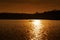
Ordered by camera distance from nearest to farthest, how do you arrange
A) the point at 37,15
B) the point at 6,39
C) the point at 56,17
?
the point at 6,39 → the point at 56,17 → the point at 37,15

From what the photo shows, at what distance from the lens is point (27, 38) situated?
71.7 ft

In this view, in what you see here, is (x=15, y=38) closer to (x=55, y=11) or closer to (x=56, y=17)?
(x=56, y=17)

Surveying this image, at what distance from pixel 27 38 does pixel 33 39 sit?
27.6 inches

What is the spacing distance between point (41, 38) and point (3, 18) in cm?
3428

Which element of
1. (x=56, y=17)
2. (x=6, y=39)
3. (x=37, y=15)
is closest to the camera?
(x=6, y=39)

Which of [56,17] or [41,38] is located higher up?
[56,17]

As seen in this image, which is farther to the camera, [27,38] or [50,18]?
[50,18]

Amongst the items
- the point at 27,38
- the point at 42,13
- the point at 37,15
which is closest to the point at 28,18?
the point at 37,15

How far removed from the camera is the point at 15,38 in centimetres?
2180

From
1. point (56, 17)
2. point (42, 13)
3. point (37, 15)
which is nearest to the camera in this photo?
point (56, 17)

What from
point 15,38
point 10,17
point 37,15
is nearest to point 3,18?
point 10,17

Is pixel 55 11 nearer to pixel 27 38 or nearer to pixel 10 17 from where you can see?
pixel 10 17

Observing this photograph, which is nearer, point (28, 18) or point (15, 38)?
point (15, 38)

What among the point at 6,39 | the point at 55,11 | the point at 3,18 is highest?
the point at 55,11
